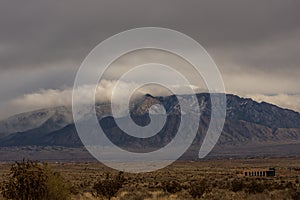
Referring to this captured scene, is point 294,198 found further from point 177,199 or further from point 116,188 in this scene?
point 116,188

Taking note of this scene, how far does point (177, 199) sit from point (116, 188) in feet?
17.3

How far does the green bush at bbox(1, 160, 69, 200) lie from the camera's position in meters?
30.0

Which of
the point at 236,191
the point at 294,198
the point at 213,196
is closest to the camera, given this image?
the point at 294,198

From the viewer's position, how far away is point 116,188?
4003 cm

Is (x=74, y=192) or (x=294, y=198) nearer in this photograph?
(x=294, y=198)

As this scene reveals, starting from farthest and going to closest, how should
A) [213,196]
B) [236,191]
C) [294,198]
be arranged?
[236,191] < [213,196] < [294,198]

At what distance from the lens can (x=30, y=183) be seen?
30.0m

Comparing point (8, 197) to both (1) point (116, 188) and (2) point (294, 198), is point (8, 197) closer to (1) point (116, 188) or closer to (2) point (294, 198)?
(1) point (116, 188)

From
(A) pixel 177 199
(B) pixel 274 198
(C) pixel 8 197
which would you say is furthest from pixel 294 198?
(C) pixel 8 197

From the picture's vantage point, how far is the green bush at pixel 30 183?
98.5 ft

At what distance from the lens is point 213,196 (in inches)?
1499

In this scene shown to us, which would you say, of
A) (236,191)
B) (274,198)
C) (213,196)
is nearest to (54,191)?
(213,196)

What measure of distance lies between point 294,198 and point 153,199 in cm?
975

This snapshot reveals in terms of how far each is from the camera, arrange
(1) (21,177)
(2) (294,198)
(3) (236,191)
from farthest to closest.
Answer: (3) (236,191) → (2) (294,198) → (1) (21,177)
